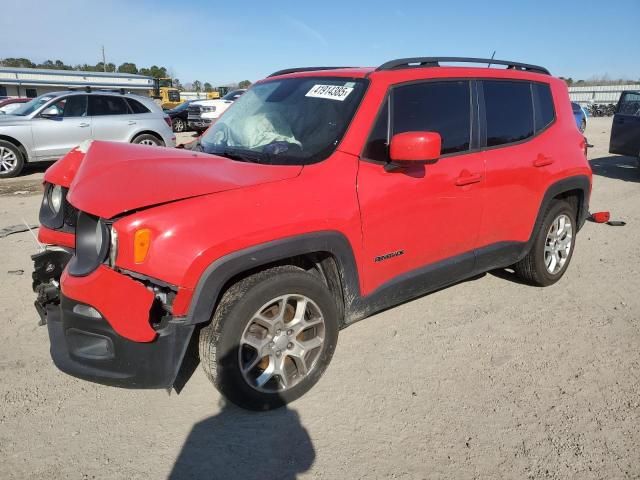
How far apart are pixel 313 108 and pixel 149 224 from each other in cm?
146

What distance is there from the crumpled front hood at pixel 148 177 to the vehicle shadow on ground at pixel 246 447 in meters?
1.25

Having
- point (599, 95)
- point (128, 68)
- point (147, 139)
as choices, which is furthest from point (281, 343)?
point (128, 68)

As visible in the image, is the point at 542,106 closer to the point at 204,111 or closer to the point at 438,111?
the point at 438,111

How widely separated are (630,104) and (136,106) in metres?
11.1

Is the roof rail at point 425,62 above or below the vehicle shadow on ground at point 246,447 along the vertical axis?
above

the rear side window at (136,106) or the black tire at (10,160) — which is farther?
the rear side window at (136,106)

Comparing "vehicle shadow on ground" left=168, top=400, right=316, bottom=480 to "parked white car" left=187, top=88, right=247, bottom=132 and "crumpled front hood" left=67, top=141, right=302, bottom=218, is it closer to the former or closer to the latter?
"crumpled front hood" left=67, top=141, right=302, bottom=218

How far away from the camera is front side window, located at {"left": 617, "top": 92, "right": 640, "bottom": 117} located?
423 inches

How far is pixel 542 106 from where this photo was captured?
13.3 feet

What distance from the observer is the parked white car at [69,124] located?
974 centimetres

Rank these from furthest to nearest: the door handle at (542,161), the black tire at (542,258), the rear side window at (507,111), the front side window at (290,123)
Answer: the black tire at (542,258) < the door handle at (542,161) < the rear side window at (507,111) < the front side window at (290,123)

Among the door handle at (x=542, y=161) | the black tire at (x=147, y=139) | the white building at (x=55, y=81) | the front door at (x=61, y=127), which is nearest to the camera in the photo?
the door handle at (x=542, y=161)

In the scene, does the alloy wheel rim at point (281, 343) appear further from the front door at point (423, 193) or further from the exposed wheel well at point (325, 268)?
the front door at point (423, 193)

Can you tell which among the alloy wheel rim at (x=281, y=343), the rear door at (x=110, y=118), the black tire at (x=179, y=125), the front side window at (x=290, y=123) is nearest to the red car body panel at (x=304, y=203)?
the front side window at (x=290, y=123)
